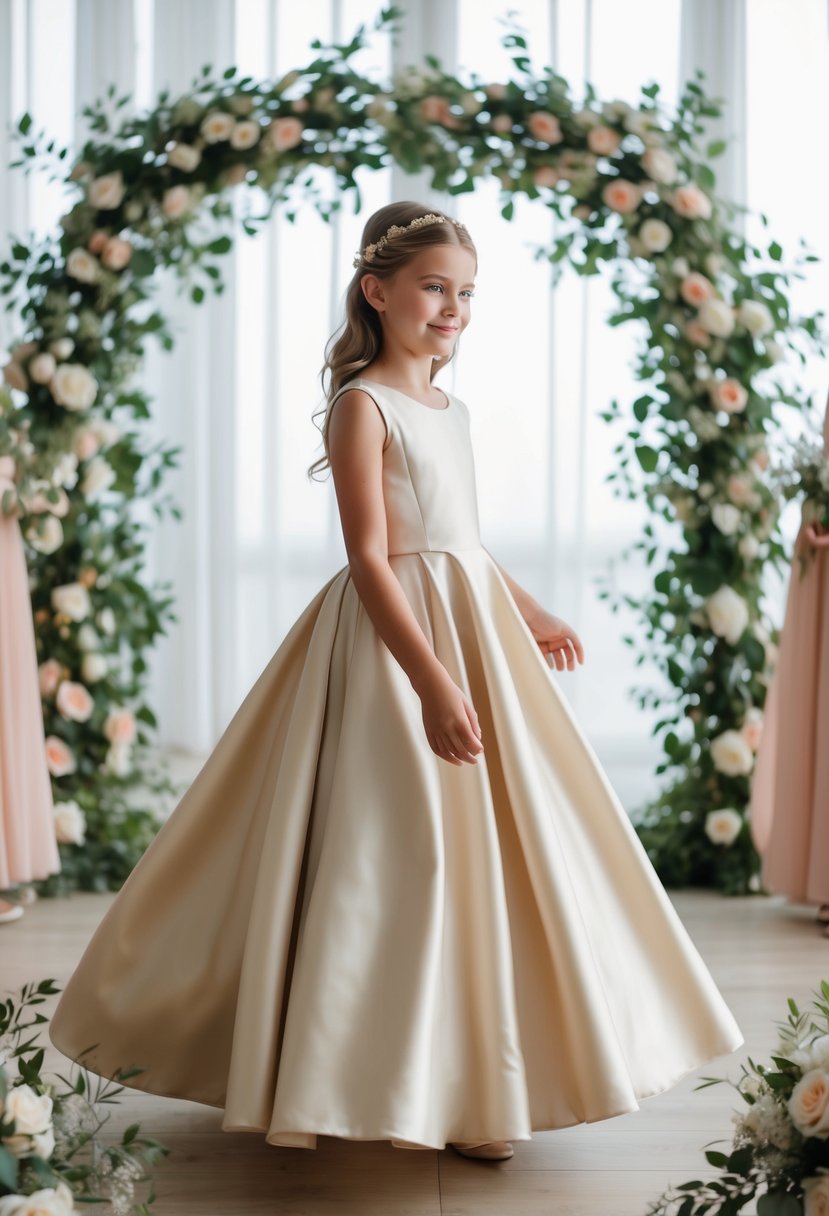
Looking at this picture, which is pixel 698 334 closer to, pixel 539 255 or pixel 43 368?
pixel 539 255

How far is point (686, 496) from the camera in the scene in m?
3.62

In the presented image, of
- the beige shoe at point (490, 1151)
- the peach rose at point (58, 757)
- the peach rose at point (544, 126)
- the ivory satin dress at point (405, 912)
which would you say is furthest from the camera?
the peach rose at point (58, 757)

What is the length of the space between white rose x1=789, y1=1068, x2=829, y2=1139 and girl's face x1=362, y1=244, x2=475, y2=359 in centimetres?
124

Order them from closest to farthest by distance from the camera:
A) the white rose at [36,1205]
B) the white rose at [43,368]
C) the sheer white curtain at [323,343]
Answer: the white rose at [36,1205], the white rose at [43,368], the sheer white curtain at [323,343]

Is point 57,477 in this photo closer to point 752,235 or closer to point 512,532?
point 512,532

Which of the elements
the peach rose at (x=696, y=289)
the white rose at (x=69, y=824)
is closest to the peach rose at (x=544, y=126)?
the peach rose at (x=696, y=289)

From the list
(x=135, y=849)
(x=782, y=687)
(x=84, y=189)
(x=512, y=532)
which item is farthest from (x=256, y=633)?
(x=782, y=687)

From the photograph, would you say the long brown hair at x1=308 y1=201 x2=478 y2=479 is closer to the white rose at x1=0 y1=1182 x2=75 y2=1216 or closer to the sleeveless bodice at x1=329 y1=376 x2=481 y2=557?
the sleeveless bodice at x1=329 y1=376 x2=481 y2=557

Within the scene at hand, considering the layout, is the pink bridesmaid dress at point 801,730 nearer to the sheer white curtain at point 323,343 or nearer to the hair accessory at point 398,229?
the sheer white curtain at point 323,343

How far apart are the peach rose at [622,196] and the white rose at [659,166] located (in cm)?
7

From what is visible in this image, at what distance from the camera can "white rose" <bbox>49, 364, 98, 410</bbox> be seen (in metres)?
3.51

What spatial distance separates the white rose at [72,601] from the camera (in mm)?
3596

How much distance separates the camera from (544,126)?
3406 millimetres

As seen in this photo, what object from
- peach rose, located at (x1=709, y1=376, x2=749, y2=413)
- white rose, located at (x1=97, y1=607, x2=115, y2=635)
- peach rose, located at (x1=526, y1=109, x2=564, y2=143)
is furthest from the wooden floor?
peach rose, located at (x1=526, y1=109, x2=564, y2=143)
